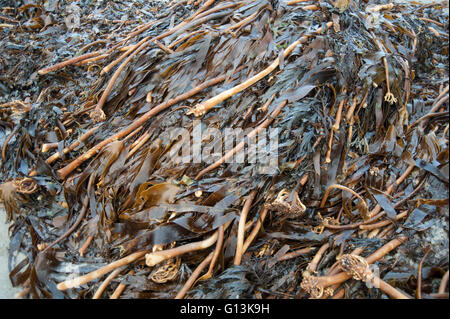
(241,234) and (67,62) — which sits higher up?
(67,62)

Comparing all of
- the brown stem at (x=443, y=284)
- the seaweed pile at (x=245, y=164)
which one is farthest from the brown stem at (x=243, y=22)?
the brown stem at (x=443, y=284)

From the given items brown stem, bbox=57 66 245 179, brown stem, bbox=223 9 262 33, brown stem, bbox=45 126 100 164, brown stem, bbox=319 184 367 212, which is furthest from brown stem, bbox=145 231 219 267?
brown stem, bbox=223 9 262 33

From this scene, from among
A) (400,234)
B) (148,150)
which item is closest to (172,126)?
(148,150)

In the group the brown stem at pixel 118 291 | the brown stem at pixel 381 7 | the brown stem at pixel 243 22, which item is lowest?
the brown stem at pixel 118 291

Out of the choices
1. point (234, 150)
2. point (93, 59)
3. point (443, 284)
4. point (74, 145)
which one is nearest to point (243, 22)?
point (234, 150)

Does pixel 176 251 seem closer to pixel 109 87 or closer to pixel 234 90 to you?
pixel 234 90

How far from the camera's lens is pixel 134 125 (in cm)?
140

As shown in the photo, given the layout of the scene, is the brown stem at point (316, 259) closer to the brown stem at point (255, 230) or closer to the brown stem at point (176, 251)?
the brown stem at point (255, 230)

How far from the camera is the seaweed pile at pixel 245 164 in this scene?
3.46 feet

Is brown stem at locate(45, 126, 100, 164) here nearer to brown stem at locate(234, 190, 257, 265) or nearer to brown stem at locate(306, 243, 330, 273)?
brown stem at locate(234, 190, 257, 265)

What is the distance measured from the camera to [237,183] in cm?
118

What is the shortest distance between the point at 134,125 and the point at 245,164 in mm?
540

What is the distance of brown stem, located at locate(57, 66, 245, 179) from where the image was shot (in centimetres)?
136
